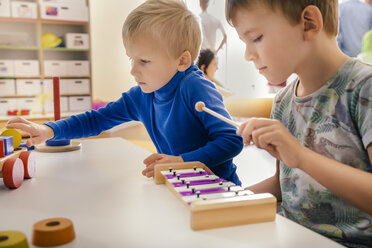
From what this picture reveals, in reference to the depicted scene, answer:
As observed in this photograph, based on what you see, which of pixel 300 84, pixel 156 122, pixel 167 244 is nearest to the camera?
pixel 167 244

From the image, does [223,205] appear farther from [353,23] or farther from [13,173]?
[353,23]

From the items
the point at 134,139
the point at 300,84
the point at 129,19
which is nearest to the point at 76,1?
the point at 134,139

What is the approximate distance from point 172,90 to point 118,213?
60 cm

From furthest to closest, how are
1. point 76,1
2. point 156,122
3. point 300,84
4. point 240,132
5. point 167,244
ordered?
point 76,1 → point 156,122 → point 300,84 → point 240,132 → point 167,244

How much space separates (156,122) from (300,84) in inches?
21.1

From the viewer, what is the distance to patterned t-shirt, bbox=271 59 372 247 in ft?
2.31

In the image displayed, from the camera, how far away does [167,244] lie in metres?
0.47

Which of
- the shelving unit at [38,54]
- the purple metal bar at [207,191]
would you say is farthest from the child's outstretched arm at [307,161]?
the shelving unit at [38,54]

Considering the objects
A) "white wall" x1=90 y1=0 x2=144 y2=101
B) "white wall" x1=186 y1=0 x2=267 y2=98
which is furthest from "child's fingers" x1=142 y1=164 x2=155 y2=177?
"white wall" x1=90 y1=0 x2=144 y2=101

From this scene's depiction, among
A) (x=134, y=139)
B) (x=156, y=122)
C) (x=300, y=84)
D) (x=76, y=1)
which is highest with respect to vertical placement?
(x=76, y=1)

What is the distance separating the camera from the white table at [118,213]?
48 centimetres

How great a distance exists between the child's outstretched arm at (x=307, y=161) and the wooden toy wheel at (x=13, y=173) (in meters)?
0.49

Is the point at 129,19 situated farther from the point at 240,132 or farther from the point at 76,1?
the point at 76,1

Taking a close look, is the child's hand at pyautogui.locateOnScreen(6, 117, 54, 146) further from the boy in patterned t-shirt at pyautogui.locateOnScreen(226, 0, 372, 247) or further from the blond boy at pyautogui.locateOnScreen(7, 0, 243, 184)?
the boy in patterned t-shirt at pyautogui.locateOnScreen(226, 0, 372, 247)
